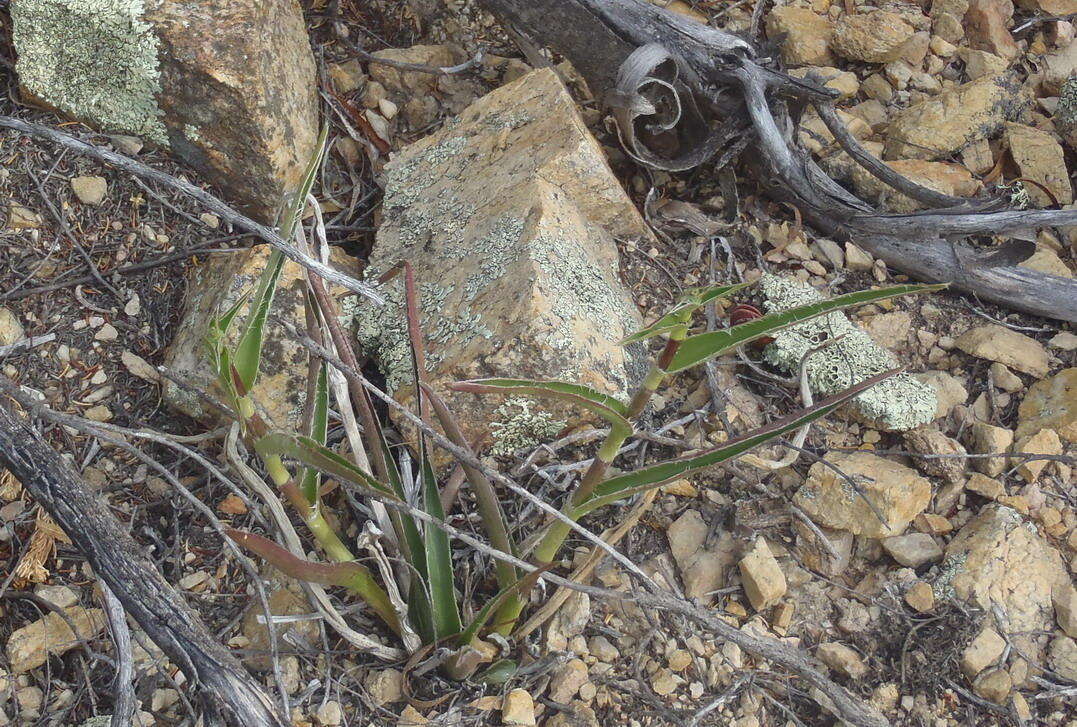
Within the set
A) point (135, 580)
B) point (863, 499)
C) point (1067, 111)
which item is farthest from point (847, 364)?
point (135, 580)

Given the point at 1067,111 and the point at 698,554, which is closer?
the point at 698,554

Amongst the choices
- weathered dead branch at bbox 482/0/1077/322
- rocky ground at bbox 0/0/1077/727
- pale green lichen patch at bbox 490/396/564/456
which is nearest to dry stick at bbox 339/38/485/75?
rocky ground at bbox 0/0/1077/727

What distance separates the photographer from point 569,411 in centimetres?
192

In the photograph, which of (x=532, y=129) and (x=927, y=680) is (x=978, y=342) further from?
(x=532, y=129)

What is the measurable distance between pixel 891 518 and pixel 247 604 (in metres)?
1.33

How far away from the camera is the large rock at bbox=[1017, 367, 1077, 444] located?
83.7 inches

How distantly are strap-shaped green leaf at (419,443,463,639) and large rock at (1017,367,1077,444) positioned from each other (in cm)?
144

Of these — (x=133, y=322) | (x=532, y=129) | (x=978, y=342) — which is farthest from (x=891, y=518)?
(x=133, y=322)

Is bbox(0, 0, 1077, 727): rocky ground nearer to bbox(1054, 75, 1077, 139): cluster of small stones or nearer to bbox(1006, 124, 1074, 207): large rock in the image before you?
bbox(1006, 124, 1074, 207): large rock

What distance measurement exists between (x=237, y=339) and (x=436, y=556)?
730 millimetres

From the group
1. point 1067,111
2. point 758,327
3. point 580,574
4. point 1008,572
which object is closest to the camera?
point 758,327

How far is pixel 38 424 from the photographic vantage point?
5.74ft

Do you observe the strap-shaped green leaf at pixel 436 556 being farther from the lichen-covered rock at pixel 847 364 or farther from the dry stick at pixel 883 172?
the dry stick at pixel 883 172

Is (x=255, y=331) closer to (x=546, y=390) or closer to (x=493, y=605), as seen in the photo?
(x=546, y=390)
